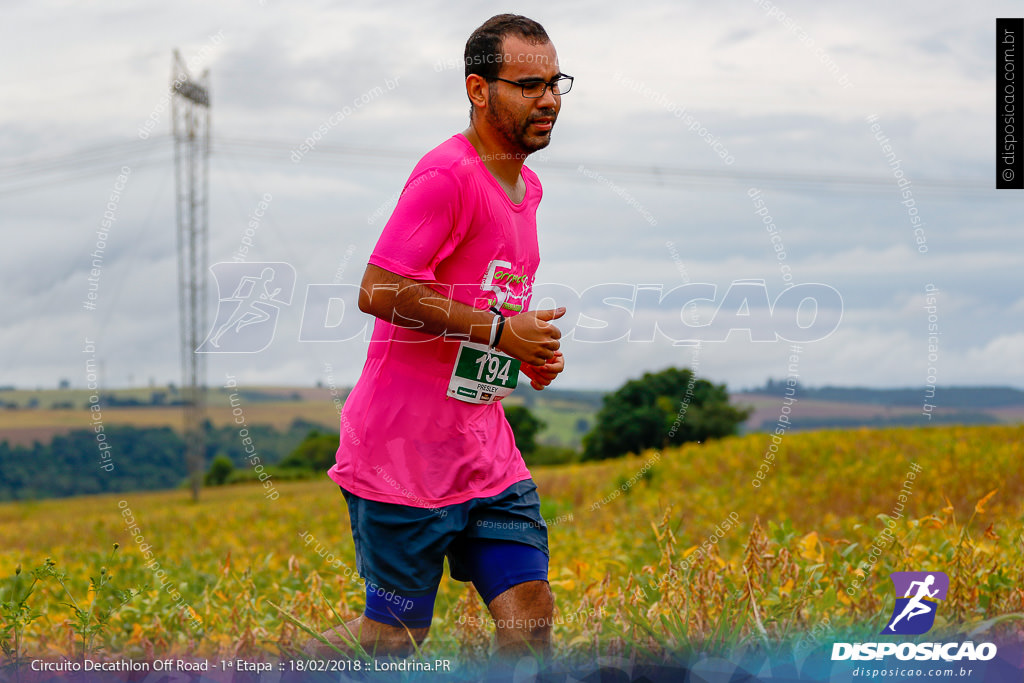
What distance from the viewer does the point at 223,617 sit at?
14.0ft

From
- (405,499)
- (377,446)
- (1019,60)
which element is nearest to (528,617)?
(405,499)

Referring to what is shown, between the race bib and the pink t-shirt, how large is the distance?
28 mm

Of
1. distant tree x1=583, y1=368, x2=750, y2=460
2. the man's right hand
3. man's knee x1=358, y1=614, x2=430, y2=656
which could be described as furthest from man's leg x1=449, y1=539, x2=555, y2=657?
distant tree x1=583, y1=368, x2=750, y2=460

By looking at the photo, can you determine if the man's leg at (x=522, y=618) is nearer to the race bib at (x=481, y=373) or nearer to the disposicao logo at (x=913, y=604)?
the race bib at (x=481, y=373)

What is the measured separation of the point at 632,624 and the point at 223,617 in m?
2.09

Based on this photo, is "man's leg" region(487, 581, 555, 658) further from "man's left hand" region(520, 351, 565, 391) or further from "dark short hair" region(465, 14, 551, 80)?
"dark short hair" region(465, 14, 551, 80)

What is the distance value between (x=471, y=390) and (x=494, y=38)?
1017mm

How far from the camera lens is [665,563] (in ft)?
11.8

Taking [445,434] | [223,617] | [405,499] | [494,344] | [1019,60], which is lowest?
[223,617]

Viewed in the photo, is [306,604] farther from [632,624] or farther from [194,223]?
[194,223]

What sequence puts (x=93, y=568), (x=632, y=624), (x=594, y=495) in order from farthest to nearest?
(x=594, y=495) → (x=93, y=568) → (x=632, y=624)

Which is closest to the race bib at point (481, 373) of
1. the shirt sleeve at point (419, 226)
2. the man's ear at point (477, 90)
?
the shirt sleeve at point (419, 226)

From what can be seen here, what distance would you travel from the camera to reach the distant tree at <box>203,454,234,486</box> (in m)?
28.9

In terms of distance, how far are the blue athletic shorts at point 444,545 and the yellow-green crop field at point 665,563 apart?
1.49 feet
